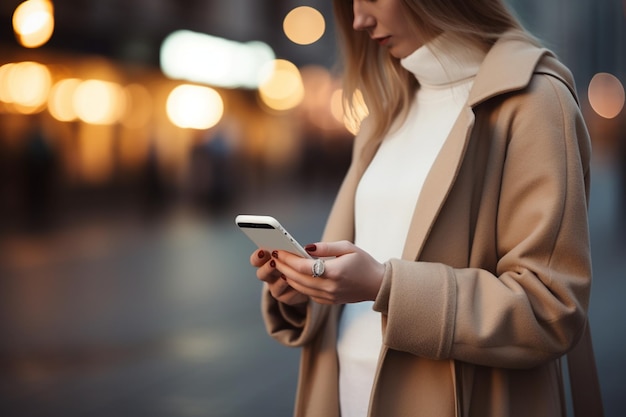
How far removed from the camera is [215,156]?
21516mm

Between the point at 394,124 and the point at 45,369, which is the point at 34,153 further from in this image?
the point at 394,124

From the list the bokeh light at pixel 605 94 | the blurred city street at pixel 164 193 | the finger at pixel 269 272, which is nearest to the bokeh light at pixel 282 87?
the blurred city street at pixel 164 193

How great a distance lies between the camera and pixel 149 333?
7477 millimetres

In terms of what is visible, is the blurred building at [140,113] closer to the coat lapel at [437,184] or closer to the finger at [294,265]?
the coat lapel at [437,184]

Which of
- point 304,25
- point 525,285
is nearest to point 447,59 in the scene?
point 525,285

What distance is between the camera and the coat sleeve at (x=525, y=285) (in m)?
1.85

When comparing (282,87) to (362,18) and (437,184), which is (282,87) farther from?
(437,184)

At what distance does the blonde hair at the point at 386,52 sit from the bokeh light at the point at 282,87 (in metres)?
31.5

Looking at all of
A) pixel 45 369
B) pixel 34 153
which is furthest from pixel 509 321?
pixel 34 153

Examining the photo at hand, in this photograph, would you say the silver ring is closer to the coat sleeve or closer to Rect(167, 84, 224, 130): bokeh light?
the coat sleeve

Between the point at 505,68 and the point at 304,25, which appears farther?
the point at 304,25

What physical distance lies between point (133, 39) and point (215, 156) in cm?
603

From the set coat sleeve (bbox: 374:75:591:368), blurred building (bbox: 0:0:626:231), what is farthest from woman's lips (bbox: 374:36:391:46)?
blurred building (bbox: 0:0:626:231)

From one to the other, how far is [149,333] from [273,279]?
5.54 m
